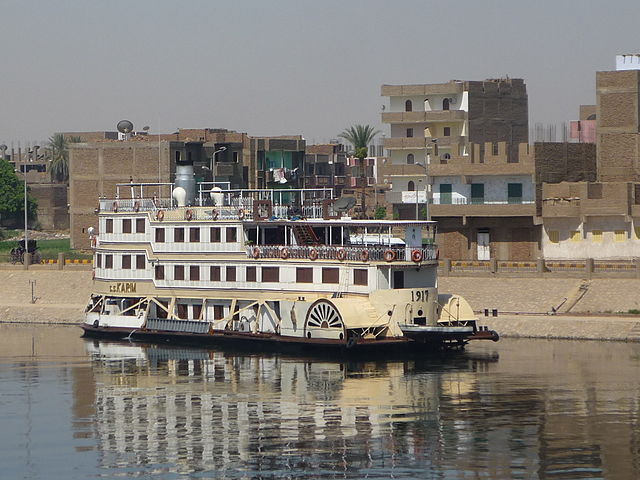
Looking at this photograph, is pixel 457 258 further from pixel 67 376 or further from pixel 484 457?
pixel 484 457

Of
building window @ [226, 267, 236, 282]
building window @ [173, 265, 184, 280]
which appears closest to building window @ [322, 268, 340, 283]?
building window @ [226, 267, 236, 282]

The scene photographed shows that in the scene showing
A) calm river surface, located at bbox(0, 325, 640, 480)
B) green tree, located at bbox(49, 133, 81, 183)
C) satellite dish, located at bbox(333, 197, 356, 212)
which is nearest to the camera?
calm river surface, located at bbox(0, 325, 640, 480)

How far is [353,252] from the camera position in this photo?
64812mm

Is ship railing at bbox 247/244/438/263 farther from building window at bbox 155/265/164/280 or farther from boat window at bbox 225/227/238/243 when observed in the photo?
building window at bbox 155/265/164/280

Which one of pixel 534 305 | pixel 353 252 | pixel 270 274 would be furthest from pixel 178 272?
pixel 534 305

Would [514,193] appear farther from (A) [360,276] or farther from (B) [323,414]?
(B) [323,414]

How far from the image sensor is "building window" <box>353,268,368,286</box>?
210 feet

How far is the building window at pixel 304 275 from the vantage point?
2618 inches

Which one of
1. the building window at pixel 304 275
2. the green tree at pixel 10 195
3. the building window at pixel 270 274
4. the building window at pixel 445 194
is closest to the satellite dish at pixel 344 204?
the building window at pixel 304 275

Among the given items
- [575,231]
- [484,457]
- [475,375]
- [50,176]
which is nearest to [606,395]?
[475,375]

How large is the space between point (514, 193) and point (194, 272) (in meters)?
26.2

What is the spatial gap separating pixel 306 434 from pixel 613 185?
43747 mm

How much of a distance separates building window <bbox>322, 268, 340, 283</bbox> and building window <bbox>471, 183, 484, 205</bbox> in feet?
89.9

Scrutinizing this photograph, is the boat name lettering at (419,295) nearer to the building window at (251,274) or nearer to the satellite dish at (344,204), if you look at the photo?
the satellite dish at (344,204)
